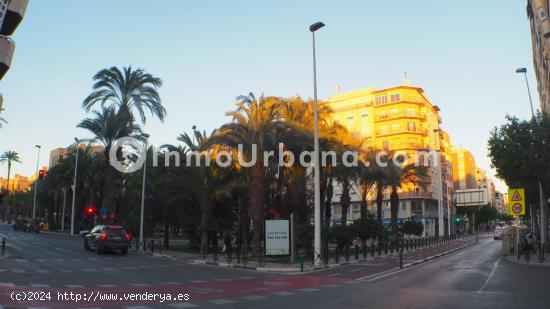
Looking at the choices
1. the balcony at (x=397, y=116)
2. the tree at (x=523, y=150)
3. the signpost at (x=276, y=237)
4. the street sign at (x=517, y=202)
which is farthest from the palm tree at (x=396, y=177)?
the balcony at (x=397, y=116)

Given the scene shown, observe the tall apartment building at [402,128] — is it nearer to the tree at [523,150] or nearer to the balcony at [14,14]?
the tree at [523,150]

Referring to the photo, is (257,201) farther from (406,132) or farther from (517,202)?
(406,132)

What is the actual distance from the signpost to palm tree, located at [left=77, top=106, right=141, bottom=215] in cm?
1795

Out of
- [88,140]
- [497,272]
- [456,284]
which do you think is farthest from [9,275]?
[88,140]

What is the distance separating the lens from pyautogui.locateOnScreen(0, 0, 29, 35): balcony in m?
26.0

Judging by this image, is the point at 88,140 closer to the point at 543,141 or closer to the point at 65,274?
the point at 65,274

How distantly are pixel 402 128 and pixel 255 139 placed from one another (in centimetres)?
5455

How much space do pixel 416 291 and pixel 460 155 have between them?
129164mm

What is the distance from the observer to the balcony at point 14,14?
26.0 metres

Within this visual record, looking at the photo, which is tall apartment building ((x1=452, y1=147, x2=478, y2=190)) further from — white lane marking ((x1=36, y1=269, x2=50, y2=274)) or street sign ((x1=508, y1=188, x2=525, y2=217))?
white lane marking ((x1=36, y1=269, x2=50, y2=274))

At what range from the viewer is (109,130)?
125 feet

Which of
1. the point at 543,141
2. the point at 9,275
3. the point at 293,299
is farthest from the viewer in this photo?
the point at 543,141

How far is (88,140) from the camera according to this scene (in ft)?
132

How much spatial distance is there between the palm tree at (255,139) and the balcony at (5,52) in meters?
12.9
